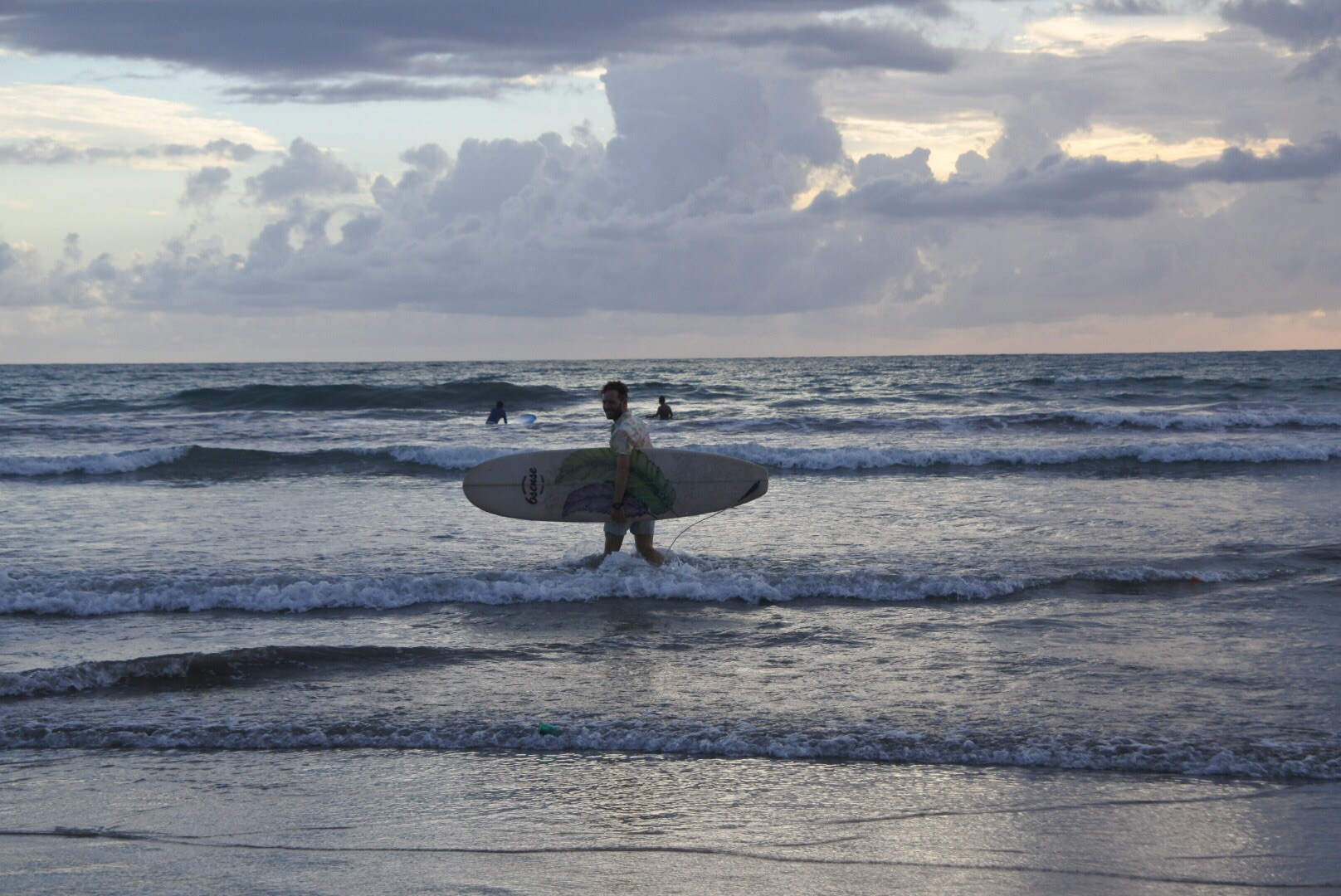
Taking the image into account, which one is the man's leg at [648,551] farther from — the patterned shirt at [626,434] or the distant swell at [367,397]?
the distant swell at [367,397]

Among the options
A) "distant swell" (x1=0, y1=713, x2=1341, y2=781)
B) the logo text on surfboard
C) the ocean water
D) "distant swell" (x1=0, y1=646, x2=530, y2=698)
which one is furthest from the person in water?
"distant swell" (x1=0, y1=713, x2=1341, y2=781)

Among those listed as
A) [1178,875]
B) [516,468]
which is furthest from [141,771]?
[516,468]

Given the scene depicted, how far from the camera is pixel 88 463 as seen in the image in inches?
770

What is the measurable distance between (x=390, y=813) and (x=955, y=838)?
2262mm

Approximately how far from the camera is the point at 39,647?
7.06m

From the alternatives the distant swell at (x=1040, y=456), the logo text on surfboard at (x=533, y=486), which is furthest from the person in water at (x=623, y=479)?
the distant swell at (x=1040, y=456)

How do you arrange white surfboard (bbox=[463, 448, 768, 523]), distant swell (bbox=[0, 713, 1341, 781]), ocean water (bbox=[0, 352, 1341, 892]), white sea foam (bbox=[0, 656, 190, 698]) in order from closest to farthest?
1. distant swell (bbox=[0, 713, 1341, 781])
2. ocean water (bbox=[0, 352, 1341, 892])
3. white sea foam (bbox=[0, 656, 190, 698])
4. white surfboard (bbox=[463, 448, 768, 523])

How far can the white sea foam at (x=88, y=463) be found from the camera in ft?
62.3

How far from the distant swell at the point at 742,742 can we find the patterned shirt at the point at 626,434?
3876mm

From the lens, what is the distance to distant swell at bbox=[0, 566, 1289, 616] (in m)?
8.25

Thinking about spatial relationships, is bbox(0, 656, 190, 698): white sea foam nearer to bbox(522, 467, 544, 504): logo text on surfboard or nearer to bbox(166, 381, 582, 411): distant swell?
bbox(522, 467, 544, 504): logo text on surfboard

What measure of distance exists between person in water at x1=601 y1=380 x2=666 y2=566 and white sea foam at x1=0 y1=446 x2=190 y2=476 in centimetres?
1370

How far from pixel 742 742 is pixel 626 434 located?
4.31 m

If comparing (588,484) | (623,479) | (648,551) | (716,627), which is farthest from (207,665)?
(588,484)
